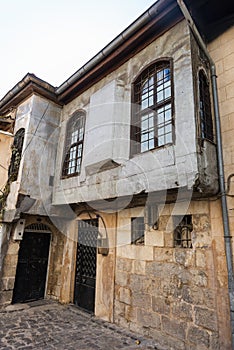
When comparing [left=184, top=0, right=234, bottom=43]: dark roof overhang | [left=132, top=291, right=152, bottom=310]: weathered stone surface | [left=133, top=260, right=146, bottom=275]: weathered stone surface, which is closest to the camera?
[left=184, top=0, right=234, bottom=43]: dark roof overhang

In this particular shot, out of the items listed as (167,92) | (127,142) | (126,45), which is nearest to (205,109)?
(167,92)

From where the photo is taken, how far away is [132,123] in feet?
17.2

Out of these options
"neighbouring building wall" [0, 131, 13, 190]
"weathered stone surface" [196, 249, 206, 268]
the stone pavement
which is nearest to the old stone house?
"weathered stone surface" [196, 249, 206, 268]

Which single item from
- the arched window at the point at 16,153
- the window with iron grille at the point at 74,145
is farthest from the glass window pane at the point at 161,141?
the arched window at the point at 16,153

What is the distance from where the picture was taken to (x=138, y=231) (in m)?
5.59

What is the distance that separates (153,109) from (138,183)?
167 centimetres

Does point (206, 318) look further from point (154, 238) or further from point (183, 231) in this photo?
point (154, 238)

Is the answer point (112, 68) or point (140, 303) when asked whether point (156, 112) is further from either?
point (140, 303)

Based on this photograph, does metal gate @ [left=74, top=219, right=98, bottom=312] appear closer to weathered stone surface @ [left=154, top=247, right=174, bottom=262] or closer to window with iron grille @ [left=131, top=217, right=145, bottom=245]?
window with iron grille @ [left=131, top=217, right=145, bottom=245]

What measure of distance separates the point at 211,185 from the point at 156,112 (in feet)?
6.46

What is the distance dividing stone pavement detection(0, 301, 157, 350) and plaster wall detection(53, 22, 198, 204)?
2.87 m

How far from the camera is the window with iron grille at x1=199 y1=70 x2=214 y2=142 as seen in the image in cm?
427

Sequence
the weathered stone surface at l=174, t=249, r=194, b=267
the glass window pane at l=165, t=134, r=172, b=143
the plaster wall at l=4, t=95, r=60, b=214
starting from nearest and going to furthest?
the weathered stone surface at l=174, t=249, r=194, b=267
the glass window pane at l=165, t=134, r=172, b=143
the plaster wall at l=4, t=95, r=60, b=214

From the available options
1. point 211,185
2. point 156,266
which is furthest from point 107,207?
point 211,185
